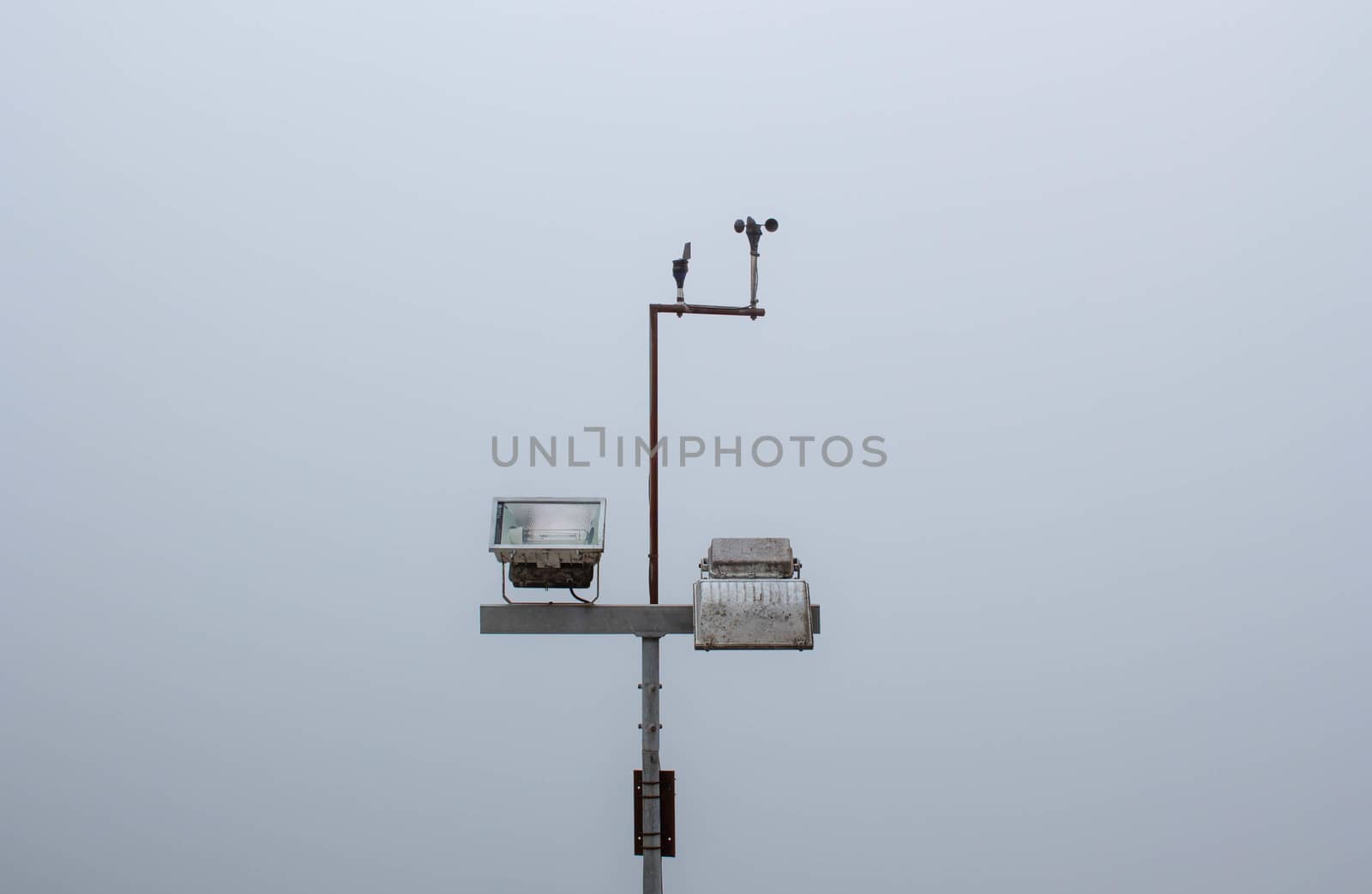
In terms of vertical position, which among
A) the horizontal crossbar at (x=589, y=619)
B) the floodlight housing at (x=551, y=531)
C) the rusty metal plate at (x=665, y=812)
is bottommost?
the rusty metal plate at (x=665, y=812)

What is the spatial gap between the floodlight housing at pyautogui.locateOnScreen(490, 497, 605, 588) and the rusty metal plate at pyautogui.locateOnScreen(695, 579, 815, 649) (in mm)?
534

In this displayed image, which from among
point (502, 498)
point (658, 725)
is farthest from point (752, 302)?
point (658, 725)

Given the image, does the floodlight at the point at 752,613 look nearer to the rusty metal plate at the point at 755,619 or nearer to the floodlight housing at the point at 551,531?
the rusty metal plate at the point at 755,619

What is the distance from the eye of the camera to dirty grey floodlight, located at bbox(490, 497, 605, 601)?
15.1 feet

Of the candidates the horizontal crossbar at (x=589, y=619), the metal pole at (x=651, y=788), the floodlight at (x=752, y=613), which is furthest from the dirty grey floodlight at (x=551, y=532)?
the metal pole at (x=651, y=788)

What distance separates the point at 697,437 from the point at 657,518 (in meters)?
0.44

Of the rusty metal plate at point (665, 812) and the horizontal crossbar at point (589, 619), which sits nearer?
the horizontal crossbar at point (589, 619)

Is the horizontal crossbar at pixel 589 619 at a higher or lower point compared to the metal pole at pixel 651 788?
higher

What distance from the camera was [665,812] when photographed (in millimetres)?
4969

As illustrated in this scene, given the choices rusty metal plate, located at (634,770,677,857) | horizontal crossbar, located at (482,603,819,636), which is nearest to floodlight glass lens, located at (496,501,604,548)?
horizontal crossbar, located at (482,603,819,636)

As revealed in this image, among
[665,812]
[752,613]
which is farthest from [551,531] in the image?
[665,812]

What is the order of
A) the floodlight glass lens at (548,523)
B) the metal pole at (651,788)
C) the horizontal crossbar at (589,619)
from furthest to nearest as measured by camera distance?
the metal pole at (651,788) < the horizontal crossbar at (589,619) < the floodlight glass lens at (548,523)

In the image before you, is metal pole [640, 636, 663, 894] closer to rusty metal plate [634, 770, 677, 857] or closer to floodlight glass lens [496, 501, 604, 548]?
rusty metal plate [634, 770, 677, 857]

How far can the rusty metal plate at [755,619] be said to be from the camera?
4.51 metres
